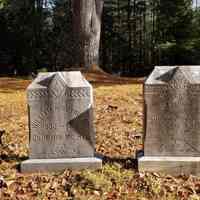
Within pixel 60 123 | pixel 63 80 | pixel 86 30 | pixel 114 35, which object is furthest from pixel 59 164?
pixel 114 35

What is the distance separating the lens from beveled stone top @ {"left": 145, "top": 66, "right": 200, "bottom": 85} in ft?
14.1

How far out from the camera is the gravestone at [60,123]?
438 cm

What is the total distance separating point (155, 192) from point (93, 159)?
2.35 ft

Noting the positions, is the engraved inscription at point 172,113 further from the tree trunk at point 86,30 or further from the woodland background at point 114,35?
the woodland background at point 114,35

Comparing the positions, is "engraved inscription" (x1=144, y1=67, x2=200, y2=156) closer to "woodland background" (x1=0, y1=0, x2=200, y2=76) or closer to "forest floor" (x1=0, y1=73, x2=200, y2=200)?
"forest floor" (x1=0, y1=73, x2=200, y2=200)

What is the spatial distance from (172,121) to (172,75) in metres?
0.42

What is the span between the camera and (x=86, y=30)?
12.0m

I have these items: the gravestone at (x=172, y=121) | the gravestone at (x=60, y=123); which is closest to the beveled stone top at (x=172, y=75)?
the gravestone at (x=172, y=121)

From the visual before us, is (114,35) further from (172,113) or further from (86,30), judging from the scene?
(172,113)

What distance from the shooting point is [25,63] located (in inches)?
1105

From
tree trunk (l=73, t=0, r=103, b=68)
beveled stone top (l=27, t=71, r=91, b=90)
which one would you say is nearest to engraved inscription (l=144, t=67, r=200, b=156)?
beveled stone top (l=27, t=71, r=91, b=90)

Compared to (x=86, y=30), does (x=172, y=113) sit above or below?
below

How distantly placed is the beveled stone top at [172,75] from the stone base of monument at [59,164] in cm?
89

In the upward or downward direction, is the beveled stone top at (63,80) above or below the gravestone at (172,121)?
above
